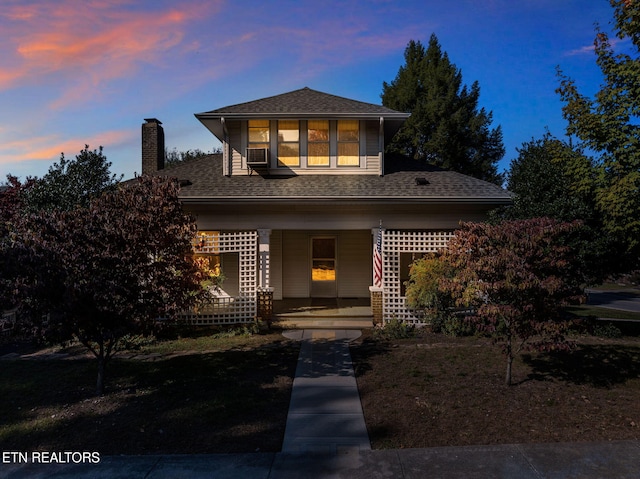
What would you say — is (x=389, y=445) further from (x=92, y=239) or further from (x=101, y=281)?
(x=92, y=239)

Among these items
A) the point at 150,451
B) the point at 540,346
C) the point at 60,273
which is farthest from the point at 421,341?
the point at 60,273

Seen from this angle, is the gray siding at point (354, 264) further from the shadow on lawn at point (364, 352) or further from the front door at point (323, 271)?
the shadow on lawn at point (364, 352)

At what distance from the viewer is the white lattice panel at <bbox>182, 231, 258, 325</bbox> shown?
11531 millimetres

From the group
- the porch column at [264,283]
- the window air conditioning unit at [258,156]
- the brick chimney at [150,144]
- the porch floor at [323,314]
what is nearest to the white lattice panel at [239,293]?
the porch column at [264,283]

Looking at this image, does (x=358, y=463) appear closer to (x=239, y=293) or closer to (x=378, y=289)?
(x=378, y=289)

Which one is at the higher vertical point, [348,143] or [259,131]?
[259,131]

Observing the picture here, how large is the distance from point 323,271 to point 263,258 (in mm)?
4048

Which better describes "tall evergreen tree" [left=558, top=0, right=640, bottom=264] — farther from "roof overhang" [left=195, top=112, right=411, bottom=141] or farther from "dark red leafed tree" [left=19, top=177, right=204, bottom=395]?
"dark red leafed tree" [left=19, top=177, right=204, bottom=395]

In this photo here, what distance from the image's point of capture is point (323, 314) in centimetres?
1259

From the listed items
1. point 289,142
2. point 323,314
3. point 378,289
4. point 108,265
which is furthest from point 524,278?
point 289,142

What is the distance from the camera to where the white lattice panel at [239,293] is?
11.5m

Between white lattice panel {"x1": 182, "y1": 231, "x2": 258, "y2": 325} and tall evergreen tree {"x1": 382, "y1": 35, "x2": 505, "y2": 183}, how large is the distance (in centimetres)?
1991

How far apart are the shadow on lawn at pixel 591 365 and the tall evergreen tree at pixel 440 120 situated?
21.3 meters

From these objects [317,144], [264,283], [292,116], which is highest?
[292,116]
